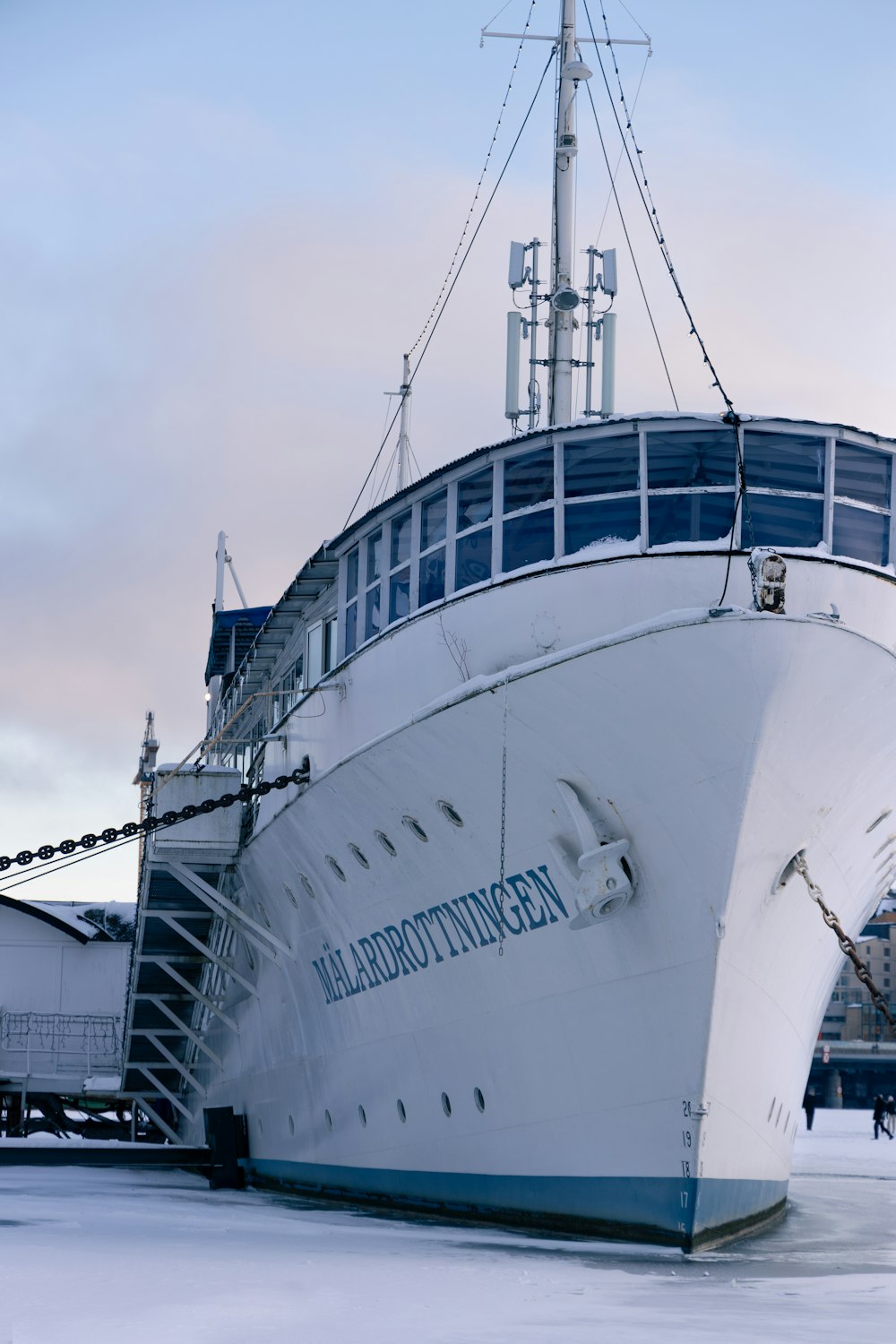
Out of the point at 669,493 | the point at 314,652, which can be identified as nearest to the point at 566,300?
the point at 314,652

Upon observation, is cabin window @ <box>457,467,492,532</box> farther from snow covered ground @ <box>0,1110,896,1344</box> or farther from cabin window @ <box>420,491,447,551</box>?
snow covered ground @ <box>0,1110,896,1344</box>

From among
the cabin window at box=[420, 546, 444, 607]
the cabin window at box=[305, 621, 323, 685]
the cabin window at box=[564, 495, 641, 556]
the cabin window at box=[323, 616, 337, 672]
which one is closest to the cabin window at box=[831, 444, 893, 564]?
the cabin window at box=[564, 495, 641, 556]

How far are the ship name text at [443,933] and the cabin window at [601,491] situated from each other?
306 centimetres

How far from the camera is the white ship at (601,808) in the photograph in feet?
42.0

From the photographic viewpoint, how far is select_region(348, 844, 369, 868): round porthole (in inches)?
646

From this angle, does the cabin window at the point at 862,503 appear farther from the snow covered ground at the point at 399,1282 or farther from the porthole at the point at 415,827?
the snow covered ground at the point at 399,1282

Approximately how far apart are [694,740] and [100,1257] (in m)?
6.27

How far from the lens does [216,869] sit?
2139cm

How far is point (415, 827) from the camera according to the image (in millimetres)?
15195

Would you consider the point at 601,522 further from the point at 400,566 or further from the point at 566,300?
the point at 566,300

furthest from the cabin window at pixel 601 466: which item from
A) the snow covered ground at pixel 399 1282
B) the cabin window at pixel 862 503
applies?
the snow covered ground at pixel 399 1282

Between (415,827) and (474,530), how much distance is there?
290 cm

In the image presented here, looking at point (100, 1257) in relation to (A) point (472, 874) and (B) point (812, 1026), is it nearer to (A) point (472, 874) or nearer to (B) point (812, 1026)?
(A) point (472, 874)

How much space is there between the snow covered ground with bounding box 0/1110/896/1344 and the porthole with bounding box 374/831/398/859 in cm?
355
